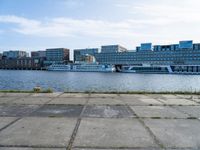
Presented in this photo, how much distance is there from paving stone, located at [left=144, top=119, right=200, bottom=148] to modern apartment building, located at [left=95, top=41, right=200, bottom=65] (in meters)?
138

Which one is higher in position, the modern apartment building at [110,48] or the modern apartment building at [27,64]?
the modern apartment building at [110,48]

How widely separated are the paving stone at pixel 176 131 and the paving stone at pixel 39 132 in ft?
6.55

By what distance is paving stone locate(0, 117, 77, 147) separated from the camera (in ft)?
13.9

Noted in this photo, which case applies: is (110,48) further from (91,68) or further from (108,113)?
(108,113)

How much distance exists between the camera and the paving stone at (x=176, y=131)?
434cm

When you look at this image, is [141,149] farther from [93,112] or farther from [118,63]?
[118,63]

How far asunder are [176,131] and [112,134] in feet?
5.05

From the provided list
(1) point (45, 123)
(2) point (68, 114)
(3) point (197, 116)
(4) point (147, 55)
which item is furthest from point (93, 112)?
(4) point (147, 55)

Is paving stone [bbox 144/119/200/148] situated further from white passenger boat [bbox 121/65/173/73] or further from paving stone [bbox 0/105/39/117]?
white passenger boat [bbox 121/65/173/73]

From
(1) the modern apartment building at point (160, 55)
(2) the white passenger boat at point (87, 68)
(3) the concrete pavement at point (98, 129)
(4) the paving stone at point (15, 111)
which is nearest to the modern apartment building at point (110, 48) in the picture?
(1) the modern apartment building at point (160, 55)

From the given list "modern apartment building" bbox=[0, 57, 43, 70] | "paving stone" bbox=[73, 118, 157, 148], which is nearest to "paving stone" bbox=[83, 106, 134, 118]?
"paving stone" bbox=[73, 118, 157, 148]

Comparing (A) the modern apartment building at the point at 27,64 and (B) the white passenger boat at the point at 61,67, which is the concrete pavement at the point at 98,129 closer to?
(B) the white passenger boat at the point at 61,67

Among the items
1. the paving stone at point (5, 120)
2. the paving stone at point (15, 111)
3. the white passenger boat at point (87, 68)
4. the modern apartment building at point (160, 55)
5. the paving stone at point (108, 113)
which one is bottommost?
the white passenger boat at point (87, 68)

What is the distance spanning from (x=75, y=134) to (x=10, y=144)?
133cm
